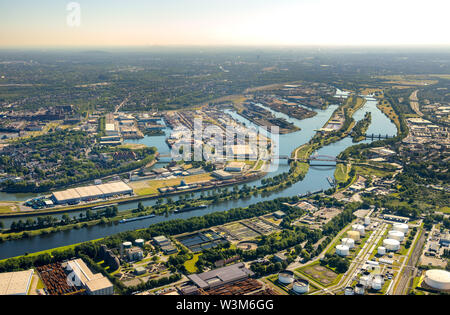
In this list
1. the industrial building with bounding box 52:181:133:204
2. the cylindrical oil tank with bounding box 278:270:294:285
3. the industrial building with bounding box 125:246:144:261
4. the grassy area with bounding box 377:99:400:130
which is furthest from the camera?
the grassy area with bounding box 377:99:400:130

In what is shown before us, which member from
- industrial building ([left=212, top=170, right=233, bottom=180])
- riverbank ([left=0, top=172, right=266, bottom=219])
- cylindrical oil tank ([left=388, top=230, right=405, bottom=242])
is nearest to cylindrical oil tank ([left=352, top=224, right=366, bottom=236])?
cylindrical oil tank ([left=388, top=230, right=405, bottom=242])

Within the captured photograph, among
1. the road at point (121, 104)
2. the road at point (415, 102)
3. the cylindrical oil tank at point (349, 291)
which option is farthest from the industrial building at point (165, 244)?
the road at point (415, 102)

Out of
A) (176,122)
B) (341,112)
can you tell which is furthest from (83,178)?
(341,112)

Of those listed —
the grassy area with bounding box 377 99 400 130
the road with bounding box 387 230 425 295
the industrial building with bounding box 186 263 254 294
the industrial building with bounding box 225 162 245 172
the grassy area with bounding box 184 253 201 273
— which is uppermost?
the grassy area with bounding box 377 99 400 130

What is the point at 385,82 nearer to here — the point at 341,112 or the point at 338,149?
the point at 341,112

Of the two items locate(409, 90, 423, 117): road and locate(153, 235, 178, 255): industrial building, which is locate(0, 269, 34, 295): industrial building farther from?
locate(409, 90, 423, 117): road

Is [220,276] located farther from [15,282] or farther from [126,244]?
[15,282]
